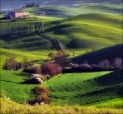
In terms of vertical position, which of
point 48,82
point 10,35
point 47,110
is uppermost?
point 47,110

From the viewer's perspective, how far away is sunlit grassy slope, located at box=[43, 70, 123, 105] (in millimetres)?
46531

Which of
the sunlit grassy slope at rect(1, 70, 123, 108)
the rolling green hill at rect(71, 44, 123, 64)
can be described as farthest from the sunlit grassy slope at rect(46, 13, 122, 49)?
the sunlit grassy slope at rect(1, 70, 123, 108)

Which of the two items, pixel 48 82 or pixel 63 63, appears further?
pixel 63 63

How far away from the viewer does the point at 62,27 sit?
173875mm

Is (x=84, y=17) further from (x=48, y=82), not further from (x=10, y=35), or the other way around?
(x=48, y=82)

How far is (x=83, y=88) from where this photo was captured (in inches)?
2168

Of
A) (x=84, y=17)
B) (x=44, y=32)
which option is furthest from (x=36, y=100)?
(x=84, y=17)

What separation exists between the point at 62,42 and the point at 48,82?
86.3 meters

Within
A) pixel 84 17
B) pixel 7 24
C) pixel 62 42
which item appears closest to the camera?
pixel 62 42

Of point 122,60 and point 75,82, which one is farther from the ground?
point 75,82

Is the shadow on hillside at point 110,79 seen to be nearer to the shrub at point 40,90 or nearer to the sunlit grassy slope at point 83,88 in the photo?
the sunlit grassy slope at point 83,88

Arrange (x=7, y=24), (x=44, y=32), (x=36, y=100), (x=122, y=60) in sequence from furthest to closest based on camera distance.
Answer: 1. (x=7, y=24)
2. (x=44, y=32)
3. (x=122, y=60)
4. (x=36, y=100)

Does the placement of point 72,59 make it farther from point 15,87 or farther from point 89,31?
point 89,31

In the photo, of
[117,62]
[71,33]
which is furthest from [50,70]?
[71,33]
